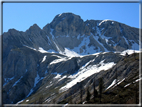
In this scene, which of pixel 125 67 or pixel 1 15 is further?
pixel 125 67

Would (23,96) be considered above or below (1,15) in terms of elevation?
below

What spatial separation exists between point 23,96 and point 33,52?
50580 millimetres

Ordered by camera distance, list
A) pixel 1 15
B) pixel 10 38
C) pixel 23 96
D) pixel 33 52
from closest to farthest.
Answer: pixel 1 15, pixel 23 96, pixel 33 52, pixel 10 38

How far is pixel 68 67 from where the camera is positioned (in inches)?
5344

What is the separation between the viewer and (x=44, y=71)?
140 m

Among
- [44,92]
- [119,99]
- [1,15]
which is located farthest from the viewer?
[44,92]

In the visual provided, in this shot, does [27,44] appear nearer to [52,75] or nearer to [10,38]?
[10,38]

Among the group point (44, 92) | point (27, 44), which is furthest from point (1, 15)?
point (27, 44)

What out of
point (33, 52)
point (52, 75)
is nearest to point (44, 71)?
point (52, 75)

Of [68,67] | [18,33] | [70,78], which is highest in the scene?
[18,33]

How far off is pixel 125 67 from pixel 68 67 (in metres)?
63.3

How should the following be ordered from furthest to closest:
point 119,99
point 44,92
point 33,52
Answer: point 33,52, point 44,92, point 119,99

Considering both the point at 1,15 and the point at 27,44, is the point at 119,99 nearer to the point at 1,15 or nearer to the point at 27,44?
the point at 1,15

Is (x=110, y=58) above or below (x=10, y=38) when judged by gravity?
below
